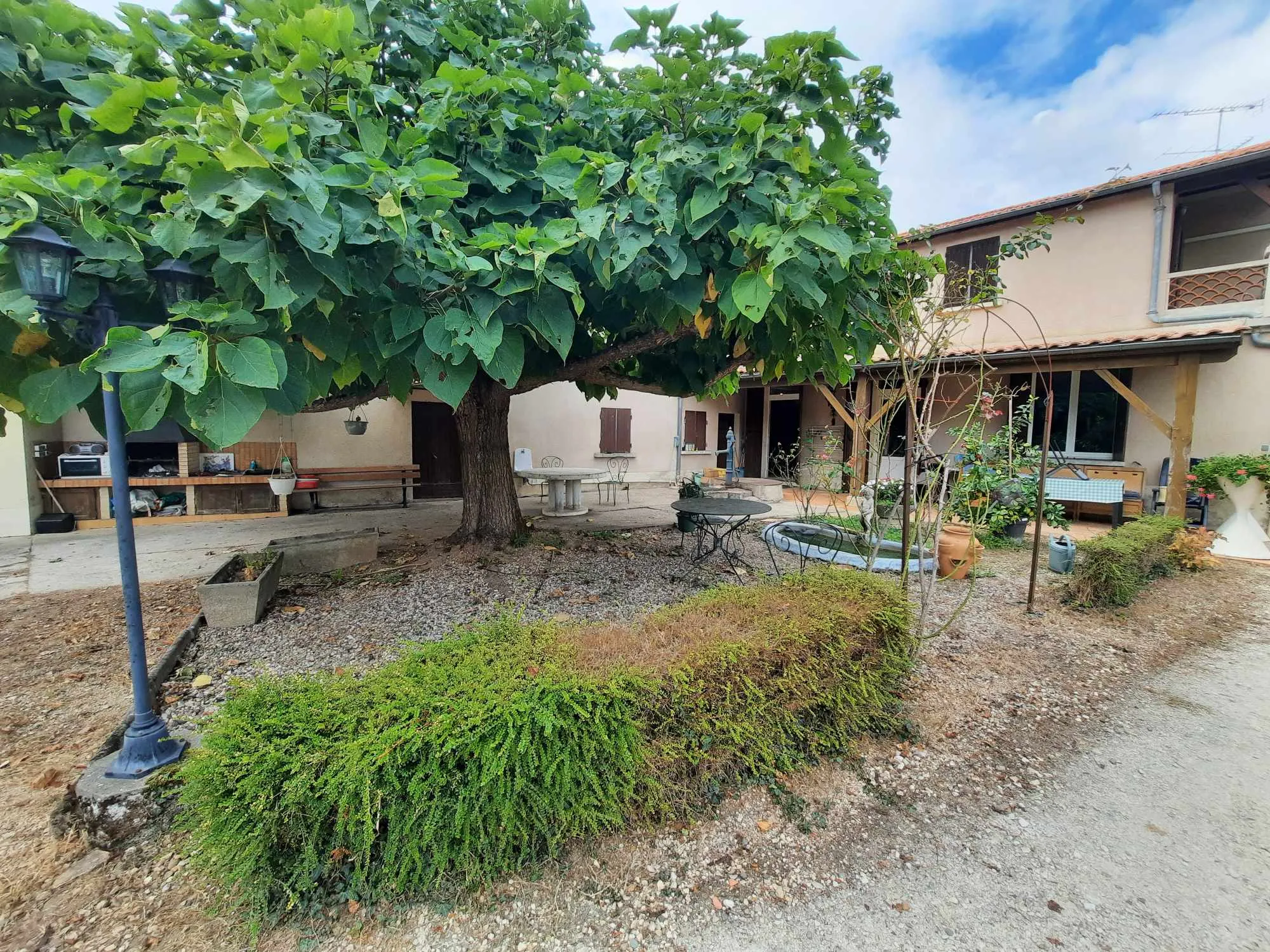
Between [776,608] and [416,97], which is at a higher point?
[416,97]

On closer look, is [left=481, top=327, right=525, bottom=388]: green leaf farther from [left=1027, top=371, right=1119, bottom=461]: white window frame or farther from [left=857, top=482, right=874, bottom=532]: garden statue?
[left=1027, top=371, right=1119, bottom=461]: white window frame

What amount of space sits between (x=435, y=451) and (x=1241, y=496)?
12391 mm

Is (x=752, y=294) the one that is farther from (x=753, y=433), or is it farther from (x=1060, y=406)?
(x=753, y=433)

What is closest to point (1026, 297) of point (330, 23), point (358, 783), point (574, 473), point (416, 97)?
point (574, 473)

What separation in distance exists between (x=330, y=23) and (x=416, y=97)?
1391 mm

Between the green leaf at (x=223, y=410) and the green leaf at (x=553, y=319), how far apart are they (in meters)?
1.10

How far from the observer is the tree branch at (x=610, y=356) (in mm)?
4051

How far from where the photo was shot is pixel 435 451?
10570mm

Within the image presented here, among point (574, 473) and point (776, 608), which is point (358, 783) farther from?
point (574, 473)

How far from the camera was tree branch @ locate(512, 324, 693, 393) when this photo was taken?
159 inches

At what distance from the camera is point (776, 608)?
255 cm

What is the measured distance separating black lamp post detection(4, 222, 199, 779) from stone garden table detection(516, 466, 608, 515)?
6303mm

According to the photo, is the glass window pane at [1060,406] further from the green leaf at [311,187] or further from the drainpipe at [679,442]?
the green leaf at [311,187]

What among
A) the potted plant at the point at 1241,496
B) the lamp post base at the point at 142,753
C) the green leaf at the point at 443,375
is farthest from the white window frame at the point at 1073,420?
the lamp post base at the point at 142,753
